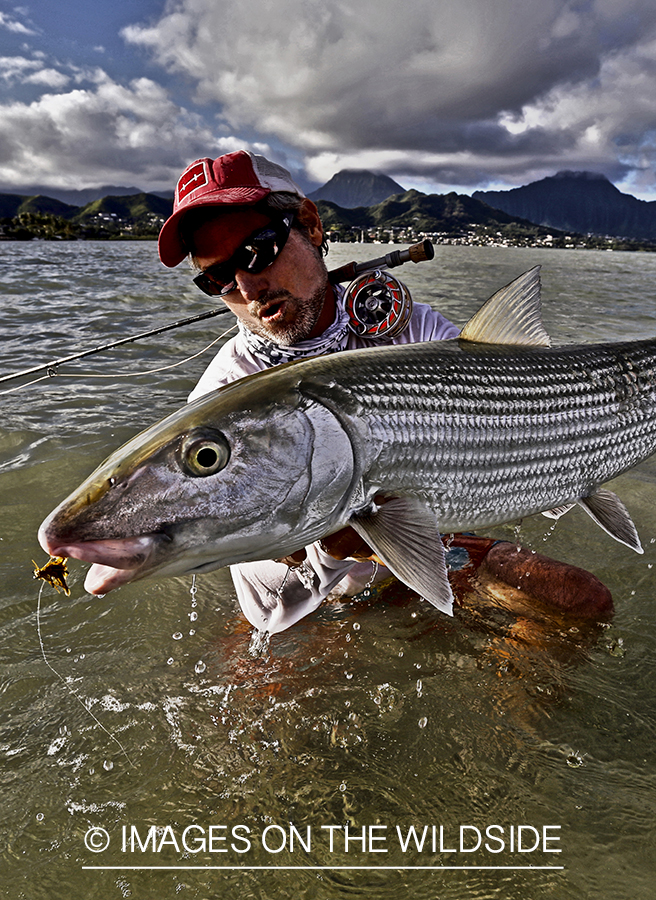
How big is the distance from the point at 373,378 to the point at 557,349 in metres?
1.12

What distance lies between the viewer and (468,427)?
7.61 ft

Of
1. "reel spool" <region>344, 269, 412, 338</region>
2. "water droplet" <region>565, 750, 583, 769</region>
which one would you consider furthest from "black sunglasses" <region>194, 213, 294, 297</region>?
"water droplet" <region>565, 750, 583, 769</region>

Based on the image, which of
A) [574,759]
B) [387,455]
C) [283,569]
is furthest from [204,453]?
[574,759]

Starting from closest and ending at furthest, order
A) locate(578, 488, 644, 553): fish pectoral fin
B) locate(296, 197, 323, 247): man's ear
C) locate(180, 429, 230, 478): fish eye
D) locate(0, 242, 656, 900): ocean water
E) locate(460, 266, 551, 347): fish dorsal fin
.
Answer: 1. locate(180, 429, 230, 478): fish eye
2. locate(0, 242, 656, 900): ocean water
3. locate(460, 266, 551, 347): fish dorsal fin
4. locate(578, 488, 644, 553): fish pectoral fin
5. locate(296, 197, 323, 247): man's ear

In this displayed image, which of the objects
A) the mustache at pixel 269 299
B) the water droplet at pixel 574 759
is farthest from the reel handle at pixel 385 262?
the water droplet at pixel 574 759

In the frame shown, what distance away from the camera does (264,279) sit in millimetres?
3361

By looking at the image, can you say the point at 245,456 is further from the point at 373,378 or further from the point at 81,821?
the point at 81,821

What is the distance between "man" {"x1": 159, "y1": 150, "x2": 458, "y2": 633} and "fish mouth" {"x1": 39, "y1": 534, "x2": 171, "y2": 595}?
155 centimetres

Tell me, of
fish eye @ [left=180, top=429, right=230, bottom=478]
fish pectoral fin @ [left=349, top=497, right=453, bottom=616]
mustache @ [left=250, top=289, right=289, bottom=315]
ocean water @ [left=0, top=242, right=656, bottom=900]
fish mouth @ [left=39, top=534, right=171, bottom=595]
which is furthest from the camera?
mustache @ [left=250, top=289, right=289, bottom=315]

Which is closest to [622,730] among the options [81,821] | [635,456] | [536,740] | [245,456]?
[536,740]

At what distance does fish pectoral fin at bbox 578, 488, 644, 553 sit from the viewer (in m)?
2.76

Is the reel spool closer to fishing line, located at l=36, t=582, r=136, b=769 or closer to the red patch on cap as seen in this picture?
the red patch on cap

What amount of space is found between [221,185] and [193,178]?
23cm

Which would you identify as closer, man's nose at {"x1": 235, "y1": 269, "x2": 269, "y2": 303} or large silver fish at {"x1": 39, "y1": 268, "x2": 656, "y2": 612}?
large silver fish at {"x1": 39, "y1": 268, "x2": 656, "y2": 612}
